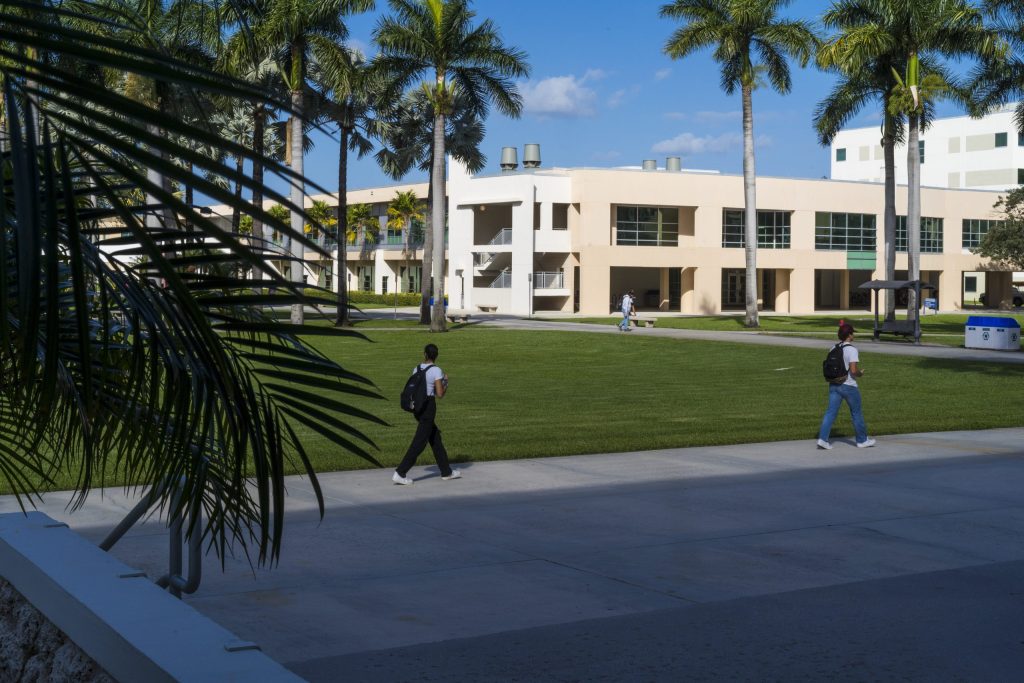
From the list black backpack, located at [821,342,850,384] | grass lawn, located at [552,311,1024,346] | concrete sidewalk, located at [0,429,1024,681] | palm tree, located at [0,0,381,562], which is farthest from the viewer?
grass lawn, located at [552,311,1024,346]

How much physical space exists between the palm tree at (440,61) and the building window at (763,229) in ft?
101

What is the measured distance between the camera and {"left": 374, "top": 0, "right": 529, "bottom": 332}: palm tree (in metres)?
46.2

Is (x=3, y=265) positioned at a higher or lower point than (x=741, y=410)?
higher

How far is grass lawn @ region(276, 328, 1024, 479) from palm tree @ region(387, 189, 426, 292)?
4925 cm

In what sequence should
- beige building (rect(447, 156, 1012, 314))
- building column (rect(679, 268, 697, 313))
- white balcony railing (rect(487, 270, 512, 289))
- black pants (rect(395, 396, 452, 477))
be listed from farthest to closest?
building column (rect(679, 268, 697, 313))
white balcony railing (rect(487, 270, 512, 289))
beige building (rect(447, 156, 1012, 314))
black pants (rect(395, 396, 452, 477))

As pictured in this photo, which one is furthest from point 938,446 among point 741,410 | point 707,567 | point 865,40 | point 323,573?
point 865,40

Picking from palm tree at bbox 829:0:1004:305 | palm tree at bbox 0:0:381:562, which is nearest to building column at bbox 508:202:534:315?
palm tree at bbox 829:0:1004:305

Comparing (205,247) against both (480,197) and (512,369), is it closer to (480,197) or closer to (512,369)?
(512,369)

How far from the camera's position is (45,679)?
4.90 meters

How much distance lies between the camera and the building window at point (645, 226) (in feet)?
238

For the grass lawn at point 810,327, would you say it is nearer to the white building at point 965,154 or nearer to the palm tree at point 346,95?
the palm tree at point 346,95

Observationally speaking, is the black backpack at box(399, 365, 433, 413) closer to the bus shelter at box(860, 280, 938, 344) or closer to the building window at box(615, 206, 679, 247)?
the bus shelter at box(860, 280, 938, 344)

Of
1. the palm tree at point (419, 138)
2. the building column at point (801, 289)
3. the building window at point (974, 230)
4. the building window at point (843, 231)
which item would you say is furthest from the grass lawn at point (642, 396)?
the building window at point (974, 230)

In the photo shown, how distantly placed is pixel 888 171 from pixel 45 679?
49.5m
